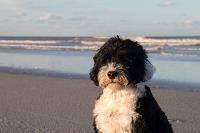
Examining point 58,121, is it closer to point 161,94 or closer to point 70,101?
point 70,101

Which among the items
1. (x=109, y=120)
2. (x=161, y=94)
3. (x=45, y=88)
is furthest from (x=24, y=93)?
(x=109, y=120)

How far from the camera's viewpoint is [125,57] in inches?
230

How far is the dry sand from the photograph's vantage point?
9.27 metres

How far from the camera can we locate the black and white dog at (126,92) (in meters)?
5.79

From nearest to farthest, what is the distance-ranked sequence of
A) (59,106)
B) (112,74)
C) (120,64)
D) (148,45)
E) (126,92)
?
(112,74) → (120,64) → (126,92) → (59,106) → (148,45)

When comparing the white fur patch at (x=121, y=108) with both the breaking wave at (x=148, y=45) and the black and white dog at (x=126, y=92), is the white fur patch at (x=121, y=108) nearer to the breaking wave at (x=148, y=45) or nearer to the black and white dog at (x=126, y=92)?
the black and white dog at (x=126, y=92)

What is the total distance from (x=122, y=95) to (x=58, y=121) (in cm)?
389

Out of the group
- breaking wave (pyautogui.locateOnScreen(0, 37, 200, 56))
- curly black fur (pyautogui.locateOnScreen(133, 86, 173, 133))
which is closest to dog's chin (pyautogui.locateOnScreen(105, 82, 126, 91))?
curly black fur (pyautogui.locateOnScreen(133, 86, 173, 133))

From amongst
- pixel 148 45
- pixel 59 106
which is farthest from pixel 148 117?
pixel 148 45

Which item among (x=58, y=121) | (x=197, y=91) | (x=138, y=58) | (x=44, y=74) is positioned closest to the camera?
(x=138, y=58)

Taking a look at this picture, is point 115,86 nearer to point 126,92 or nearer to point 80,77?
point 126,92

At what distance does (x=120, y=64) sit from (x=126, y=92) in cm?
36

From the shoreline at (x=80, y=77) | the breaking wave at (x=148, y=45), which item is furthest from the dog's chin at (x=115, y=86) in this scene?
the breaking wave at (x=148, y=45)

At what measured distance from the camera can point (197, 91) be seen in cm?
1422
